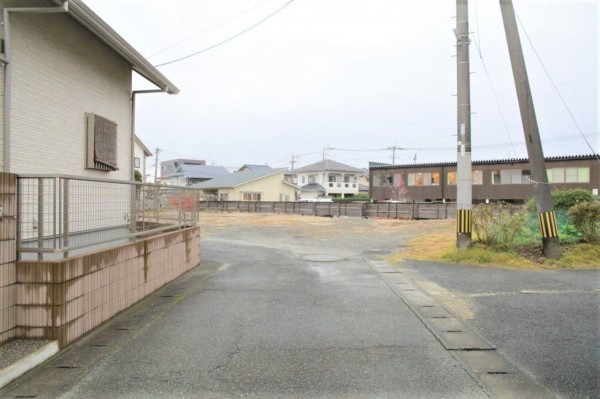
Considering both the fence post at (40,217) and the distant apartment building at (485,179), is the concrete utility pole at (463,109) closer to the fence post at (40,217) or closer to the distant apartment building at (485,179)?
the fence post at (40,217)

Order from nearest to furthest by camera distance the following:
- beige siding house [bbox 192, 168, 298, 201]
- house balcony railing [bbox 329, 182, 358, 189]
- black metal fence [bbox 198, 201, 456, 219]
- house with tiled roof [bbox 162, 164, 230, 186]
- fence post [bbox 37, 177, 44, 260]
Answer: fence post [bbox 37, 177, 44, 260] → black metal fence [bbox 198, 201, 456, 219] → beige siding house [bbox 192, 168, 298, 201] → house with tiled roof [bbox 162, 164, 230, 186] → house balcony railing [bbox 329, 182, 358, 189]

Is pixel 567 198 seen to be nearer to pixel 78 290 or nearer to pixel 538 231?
pixel 538 231

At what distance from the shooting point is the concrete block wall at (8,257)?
13.0ft

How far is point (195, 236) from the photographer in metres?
9.33

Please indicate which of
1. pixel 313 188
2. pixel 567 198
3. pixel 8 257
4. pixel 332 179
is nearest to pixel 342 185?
pixel 332 179

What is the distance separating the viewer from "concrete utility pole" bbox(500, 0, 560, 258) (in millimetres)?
9859

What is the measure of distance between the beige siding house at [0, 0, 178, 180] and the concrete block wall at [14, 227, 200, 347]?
1962mm

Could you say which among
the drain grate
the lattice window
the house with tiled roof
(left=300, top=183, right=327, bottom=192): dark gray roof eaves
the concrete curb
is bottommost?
the drain grate

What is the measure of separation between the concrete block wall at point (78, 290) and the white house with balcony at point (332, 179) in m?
56.5

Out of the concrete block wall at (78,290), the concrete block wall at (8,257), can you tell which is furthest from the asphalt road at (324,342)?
the concrete block wall at (8,257)

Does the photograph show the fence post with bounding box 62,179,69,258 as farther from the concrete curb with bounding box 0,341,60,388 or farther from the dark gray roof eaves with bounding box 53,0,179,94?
the dark gray roof eaves with bounding box 53,0,179,94

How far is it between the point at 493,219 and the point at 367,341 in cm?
735

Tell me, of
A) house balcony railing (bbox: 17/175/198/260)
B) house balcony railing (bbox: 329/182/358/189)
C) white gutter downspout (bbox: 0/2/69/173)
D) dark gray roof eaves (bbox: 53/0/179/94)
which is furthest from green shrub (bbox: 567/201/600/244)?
house balcony railing (bbox: 329/182/358/189)

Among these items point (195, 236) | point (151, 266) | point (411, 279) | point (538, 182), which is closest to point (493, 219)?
point (538, 182)
